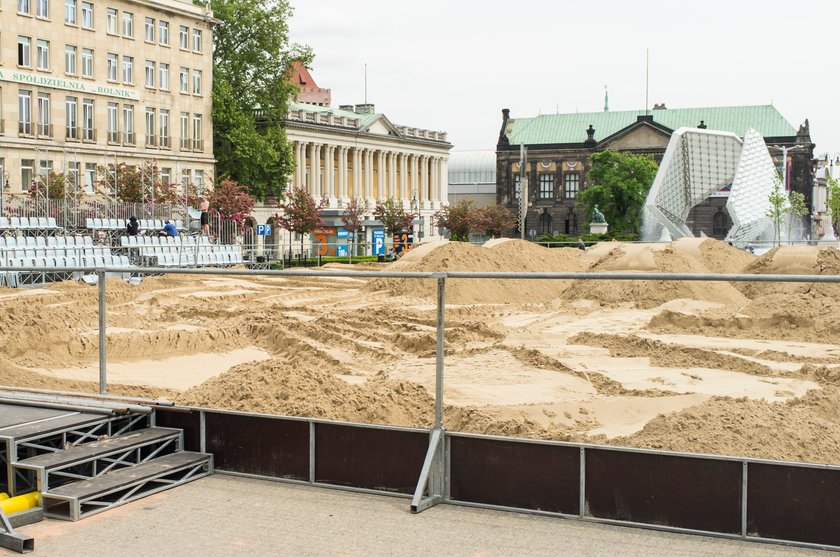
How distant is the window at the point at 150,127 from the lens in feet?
235

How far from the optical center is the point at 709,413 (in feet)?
30.7

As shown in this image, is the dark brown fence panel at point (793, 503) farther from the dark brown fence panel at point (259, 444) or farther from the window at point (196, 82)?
the window at point (196, 82)

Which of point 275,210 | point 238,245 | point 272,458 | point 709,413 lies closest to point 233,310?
point 272,458

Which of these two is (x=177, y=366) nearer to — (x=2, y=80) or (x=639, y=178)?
(x=2, y=80)

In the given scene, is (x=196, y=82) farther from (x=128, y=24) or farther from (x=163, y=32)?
(x=128, y=24)

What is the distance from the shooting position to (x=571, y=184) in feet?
487

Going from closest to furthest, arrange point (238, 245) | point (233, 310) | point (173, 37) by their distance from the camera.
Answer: point (233, 310) < point (238, 245) < point (173, 37)

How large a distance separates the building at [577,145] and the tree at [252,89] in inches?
2691

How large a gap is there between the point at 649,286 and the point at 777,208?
4834 centimetres

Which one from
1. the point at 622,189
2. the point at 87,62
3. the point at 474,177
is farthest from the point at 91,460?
the point at 474,177

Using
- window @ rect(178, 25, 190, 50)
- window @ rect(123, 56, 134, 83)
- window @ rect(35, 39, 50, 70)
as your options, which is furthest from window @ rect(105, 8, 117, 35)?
window @ rect(178, 25, 190, 50)

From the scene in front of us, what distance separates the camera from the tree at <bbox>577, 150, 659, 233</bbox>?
394 ft

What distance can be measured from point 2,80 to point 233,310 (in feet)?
139

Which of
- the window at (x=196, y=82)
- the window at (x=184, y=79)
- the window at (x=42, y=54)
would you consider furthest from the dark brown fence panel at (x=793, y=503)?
the window at (x=196, y=82)
